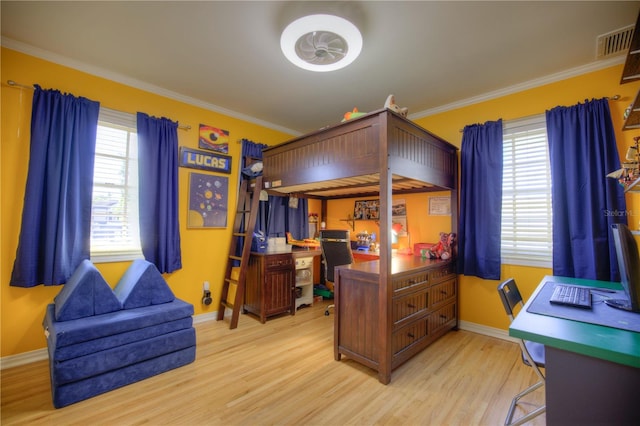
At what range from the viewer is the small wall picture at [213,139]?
11.2 feet

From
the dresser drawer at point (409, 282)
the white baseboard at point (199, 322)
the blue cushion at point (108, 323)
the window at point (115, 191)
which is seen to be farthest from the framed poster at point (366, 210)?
the window at point (115, 191)

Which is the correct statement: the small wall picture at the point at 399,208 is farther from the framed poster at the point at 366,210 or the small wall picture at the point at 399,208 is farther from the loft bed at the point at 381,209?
the loft bed at the point at 381,209

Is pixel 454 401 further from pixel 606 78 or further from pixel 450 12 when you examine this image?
pixel 606 78

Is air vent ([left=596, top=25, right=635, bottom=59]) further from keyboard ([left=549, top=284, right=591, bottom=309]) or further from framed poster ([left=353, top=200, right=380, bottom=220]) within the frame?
framed poster ([left=353, top=200, right=380, bottom=220])

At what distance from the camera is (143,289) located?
2.42m

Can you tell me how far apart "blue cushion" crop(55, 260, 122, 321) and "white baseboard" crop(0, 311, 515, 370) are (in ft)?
1.96

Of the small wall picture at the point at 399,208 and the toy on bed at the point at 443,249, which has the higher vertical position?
the small wall picture at the point at 399,208

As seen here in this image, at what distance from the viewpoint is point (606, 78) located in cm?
246

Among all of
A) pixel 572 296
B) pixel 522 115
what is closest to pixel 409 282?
pixel 572 296

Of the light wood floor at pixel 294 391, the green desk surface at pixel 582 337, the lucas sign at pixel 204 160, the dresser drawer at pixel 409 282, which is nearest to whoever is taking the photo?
the green desk surface at pixel 582 337

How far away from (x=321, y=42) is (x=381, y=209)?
1.33m

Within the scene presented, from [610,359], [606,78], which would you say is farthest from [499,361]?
[606,78]

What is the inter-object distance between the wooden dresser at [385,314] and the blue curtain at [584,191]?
1183 millimetres

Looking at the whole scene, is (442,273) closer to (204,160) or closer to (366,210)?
(366,210)
